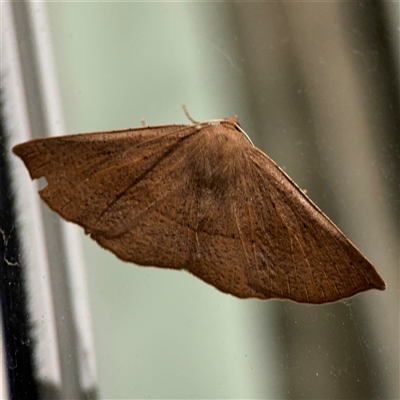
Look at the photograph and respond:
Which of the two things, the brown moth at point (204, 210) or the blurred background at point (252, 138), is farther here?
the blurred background at point (252, 138)

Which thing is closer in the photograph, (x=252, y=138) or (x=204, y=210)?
(x=204, y=210)

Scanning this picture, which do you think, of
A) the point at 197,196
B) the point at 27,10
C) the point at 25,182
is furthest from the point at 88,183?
the point at 27,10

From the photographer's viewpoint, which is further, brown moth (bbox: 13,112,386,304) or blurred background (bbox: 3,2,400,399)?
blurred background (bbox: 3,2,400,399)

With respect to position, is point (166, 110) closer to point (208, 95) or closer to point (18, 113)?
point (208, 95)

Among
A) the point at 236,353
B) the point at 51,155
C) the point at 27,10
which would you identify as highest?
the point at 27,10
